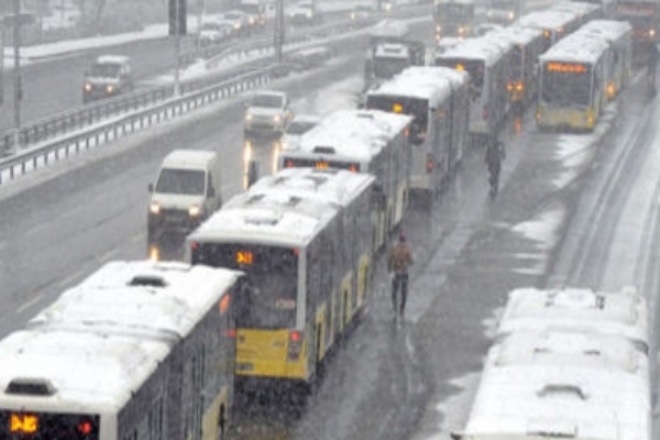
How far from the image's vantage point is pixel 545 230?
51031mm

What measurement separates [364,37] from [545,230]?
77.2 metres

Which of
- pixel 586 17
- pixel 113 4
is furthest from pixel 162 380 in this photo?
pixel 113 4

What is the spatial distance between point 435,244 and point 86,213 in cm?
985

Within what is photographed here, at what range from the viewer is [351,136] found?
4472 cm

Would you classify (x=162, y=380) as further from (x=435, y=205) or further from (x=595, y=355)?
(x=435, y=205)

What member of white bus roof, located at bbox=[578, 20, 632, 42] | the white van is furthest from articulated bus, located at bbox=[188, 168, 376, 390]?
white bus roof, located at bbox=[578, 20, 632, 42]

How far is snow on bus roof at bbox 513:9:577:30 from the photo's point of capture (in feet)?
297

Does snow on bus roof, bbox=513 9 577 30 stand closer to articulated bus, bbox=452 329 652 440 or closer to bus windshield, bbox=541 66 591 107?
bus windshield, bbox=541 66 591 107

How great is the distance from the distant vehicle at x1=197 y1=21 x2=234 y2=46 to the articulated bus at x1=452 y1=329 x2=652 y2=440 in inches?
3529

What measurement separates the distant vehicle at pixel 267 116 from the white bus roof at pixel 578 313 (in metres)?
41.4

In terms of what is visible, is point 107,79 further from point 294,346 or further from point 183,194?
point 294,346

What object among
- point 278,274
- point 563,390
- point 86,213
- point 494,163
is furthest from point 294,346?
point 494,163

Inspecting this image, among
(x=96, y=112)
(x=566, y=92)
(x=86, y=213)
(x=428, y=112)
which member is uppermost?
(x=428, y=112)

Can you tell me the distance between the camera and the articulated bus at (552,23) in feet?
293
